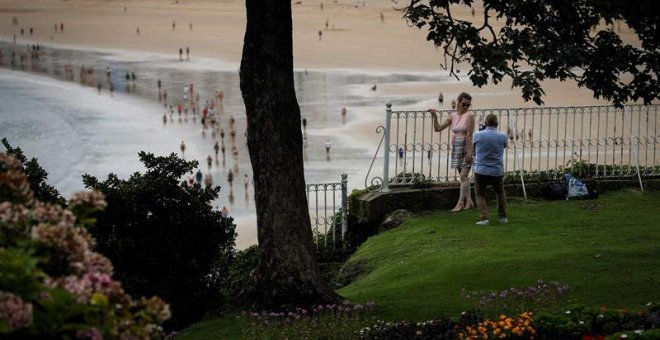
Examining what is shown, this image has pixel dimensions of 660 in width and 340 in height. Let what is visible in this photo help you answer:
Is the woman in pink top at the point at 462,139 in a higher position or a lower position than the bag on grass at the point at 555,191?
higher

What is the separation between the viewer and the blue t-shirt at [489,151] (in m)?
16.0

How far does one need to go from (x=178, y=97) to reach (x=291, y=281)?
45.5 m

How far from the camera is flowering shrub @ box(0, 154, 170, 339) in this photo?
493 cm

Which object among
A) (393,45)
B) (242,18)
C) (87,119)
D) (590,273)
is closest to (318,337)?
(590,273)

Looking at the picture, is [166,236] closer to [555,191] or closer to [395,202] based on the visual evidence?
[395,202]

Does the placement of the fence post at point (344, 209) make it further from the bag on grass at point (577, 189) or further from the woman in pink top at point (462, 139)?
the bag on grass at point (577, 189)

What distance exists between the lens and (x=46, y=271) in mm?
5363

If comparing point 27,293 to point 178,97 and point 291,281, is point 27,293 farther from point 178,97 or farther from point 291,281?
point 178,97

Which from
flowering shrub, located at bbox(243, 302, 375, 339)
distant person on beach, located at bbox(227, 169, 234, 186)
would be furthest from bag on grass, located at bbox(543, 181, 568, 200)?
distant person on beach, located at bbox(227, 169, 234, 186)

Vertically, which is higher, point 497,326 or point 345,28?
point 345,28

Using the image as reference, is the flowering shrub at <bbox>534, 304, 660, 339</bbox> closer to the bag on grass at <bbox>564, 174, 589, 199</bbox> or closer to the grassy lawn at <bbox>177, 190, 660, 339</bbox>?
the grassy lawn at <bbox>177, 190, 660, 339</bbox>

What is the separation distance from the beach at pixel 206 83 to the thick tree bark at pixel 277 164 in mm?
19692

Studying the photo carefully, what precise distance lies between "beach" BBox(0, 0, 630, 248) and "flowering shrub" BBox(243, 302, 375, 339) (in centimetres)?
2042

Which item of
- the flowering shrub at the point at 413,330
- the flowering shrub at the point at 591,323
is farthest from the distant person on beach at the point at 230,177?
the flowering shrub at the point at 591,323
